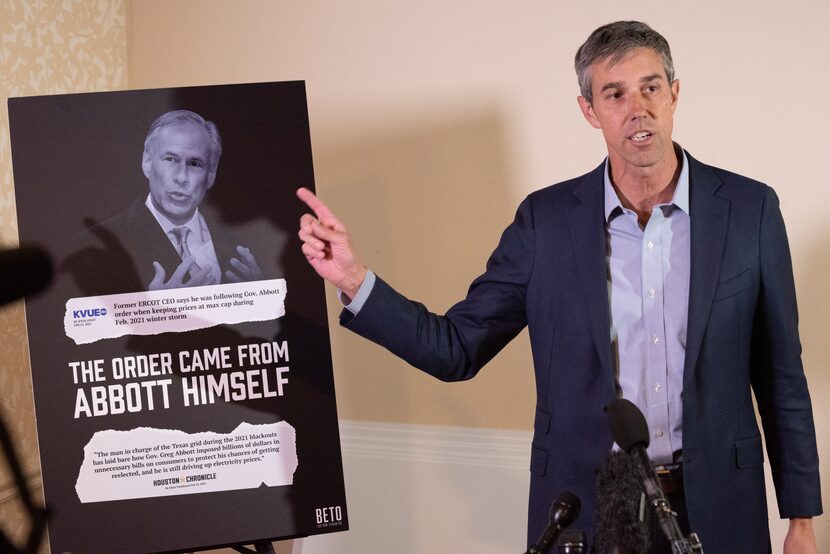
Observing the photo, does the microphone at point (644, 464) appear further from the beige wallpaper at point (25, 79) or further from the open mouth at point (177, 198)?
the beige wallpaper at point (25, 79)

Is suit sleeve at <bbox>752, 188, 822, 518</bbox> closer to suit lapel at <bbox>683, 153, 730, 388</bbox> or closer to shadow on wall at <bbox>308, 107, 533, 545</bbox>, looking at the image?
suit lapel at <bbox>683, 153, 730, 388</bbox>

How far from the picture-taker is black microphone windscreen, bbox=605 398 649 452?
125cm

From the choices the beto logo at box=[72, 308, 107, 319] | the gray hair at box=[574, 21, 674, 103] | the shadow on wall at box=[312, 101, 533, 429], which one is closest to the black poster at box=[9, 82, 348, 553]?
the beto logo at box=[72, 308, 107, 319]

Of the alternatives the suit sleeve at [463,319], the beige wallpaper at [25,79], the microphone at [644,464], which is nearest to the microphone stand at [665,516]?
the microphone at [644,464]

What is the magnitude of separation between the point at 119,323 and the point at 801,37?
2.01 metres

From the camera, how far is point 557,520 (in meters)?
1.18

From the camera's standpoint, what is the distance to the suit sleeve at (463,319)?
1.87 meters

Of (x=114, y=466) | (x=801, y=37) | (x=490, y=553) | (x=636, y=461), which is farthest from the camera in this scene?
(x=490, y=553)

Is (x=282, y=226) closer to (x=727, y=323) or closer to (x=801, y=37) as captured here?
(x=727, y=323)

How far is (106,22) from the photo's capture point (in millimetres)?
3266

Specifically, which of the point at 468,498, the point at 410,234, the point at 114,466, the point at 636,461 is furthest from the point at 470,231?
the point at 636,461

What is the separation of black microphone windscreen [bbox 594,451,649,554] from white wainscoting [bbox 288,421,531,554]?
1.63m

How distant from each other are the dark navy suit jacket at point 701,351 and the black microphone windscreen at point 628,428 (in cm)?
54

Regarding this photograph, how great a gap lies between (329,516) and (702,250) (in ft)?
3.42
